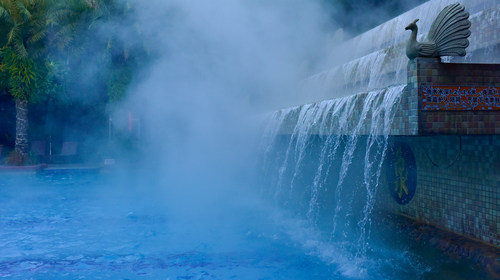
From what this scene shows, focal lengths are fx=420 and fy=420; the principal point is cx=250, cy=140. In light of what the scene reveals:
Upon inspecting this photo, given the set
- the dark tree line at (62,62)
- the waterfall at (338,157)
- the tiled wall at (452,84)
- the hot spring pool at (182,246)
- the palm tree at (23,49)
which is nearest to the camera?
the tiled wall at (452,84)

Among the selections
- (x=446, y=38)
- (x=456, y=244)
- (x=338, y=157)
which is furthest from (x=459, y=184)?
(x=338, y=157)

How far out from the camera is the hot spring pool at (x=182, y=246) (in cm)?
335

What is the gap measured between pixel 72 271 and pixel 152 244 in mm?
971

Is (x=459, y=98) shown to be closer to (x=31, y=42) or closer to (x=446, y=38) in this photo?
(x=446, y=38)

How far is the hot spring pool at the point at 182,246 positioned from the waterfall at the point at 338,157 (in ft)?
1.08

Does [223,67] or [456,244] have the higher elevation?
[223,67]

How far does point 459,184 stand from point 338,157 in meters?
2.42

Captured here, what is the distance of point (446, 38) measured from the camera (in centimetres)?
253

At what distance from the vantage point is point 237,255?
3.86 meters

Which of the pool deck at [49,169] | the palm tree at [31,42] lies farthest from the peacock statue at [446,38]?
the palm tree at [31,42]

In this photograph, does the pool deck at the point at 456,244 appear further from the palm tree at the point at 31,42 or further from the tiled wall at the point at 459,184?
the palm tree at the point at 31,42

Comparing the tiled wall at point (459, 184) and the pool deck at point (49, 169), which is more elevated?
the tiled wall at point (459, 184)

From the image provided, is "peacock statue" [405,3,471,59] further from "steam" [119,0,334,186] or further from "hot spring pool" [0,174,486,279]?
"steam" [119,0,334,186]

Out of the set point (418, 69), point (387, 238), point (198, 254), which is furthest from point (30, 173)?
point (418, 69)
